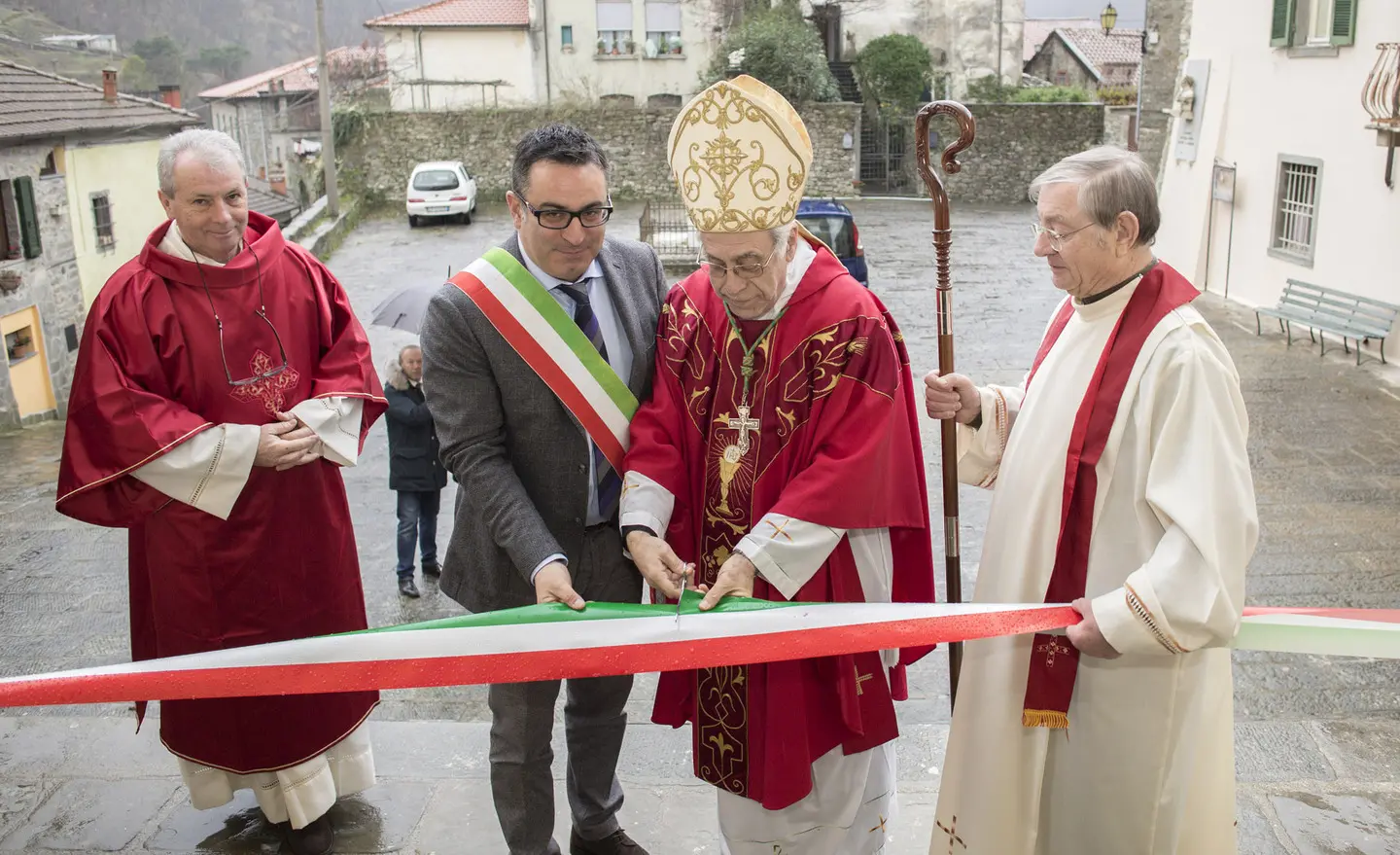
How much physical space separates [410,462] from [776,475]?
430 cm

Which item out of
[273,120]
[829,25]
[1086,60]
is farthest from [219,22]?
[1086,60]

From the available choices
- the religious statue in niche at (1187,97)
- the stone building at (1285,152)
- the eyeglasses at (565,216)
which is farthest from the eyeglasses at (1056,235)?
the religious statue in niche at (1187,97)

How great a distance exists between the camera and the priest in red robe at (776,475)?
274 cm

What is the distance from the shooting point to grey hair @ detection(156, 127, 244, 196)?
332 cm

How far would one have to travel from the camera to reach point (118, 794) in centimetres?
382

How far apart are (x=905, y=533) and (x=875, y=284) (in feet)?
53.2

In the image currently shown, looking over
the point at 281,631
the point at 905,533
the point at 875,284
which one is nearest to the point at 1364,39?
the point at 875,284

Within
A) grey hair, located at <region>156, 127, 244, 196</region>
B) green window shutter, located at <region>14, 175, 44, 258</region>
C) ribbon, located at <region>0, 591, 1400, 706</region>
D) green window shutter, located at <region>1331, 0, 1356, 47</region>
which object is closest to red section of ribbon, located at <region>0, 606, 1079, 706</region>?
ribbon, located at <region>0, 591, 1400, 706</region>

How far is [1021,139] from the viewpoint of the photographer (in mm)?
29438

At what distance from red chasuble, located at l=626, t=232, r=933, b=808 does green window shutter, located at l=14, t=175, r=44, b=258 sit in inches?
700

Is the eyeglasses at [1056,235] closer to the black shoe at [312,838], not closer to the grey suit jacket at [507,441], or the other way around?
the grey suit jacket at [507,441]

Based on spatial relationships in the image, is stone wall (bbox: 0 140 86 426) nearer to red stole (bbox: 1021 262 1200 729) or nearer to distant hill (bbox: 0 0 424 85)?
red stole (bbox: 1021 262 1200 729)

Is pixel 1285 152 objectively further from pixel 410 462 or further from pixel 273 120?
pixel 273 120

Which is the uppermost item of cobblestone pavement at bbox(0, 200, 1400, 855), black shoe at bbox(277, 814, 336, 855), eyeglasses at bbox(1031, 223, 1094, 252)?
eyeglasses at bbox(1031, 223, 1094, 252)
